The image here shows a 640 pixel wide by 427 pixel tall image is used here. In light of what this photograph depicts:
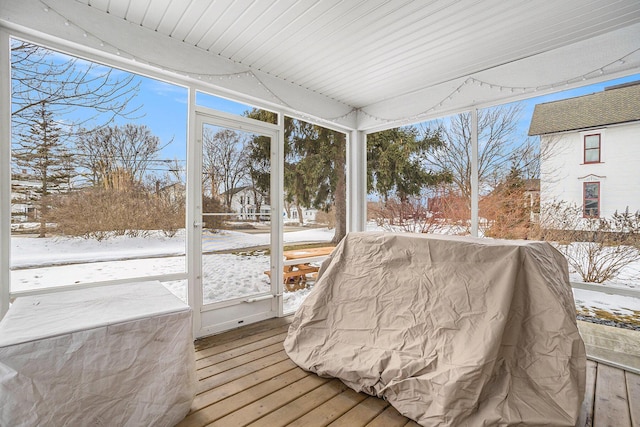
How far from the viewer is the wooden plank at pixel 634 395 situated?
1.86m

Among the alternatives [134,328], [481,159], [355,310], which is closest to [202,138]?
[134,328]

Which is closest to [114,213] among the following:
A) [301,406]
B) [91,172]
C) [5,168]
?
[91,172]

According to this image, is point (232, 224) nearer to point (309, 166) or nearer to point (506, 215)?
point (309, 166)

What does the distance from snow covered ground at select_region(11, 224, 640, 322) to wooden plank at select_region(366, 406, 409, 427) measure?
1.95 m

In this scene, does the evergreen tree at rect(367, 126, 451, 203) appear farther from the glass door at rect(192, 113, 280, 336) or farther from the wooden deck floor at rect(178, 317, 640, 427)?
the wooden deck floor at rect(178, 317, 640, 427)

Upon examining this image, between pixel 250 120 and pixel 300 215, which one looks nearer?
pixel 250 120

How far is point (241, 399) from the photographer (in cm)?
→ 203

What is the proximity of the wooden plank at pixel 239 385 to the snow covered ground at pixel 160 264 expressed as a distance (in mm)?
1066

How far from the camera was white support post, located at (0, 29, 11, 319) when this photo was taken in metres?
2.12

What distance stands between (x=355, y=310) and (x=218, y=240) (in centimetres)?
159

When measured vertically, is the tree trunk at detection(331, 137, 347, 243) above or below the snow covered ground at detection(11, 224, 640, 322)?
above

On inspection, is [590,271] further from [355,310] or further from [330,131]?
[330,131]

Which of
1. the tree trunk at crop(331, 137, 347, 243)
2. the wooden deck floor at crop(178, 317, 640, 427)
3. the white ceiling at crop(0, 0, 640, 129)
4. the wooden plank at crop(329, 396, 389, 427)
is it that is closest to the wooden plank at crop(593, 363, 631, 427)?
the wooden deck floor at crop(178, 317, 640, 427)

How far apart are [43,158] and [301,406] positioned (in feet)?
8.35
